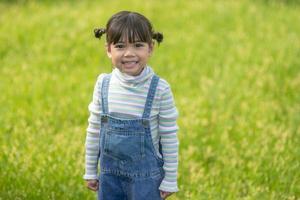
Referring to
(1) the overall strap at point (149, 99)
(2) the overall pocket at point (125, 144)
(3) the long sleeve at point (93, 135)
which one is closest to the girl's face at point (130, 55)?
(1) the overall strap at point (149, 99)

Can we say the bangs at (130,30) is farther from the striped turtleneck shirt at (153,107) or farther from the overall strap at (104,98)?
the overall strap at (104,98)

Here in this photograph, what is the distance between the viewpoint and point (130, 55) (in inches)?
174

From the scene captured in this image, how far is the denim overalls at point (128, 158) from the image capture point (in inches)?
177

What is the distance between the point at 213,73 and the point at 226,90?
77cm

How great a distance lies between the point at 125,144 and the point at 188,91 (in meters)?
5.09

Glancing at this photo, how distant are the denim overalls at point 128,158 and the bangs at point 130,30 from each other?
33 centimetres

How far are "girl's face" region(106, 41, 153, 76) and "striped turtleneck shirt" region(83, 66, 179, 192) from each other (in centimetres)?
6

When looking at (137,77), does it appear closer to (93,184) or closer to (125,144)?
(125,144)

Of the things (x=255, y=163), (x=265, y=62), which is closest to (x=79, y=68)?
(x=265, y=62)

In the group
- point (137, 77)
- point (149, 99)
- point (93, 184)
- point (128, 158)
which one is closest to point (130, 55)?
point (137, 77)

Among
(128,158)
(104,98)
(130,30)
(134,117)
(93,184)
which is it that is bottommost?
(93,184)

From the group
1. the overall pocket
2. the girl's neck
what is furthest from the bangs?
the overall pocket

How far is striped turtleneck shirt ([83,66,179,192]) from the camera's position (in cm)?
448

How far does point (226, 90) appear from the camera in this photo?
9.48 m
